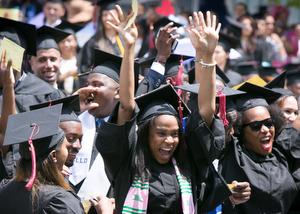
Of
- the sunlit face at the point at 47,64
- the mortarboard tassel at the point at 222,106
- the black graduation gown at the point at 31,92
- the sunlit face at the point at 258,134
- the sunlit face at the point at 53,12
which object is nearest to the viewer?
the mortarboard tassel at the point at 222,106

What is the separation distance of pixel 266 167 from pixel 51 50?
2391 mm

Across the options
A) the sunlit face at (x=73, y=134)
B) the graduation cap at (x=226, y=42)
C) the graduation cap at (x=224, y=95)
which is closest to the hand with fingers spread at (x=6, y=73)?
the sunlit face at (x=73, y=134)

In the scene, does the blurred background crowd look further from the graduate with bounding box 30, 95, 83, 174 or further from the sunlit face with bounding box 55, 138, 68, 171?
the sunlit face with bounding box 55, 138, 68, 171

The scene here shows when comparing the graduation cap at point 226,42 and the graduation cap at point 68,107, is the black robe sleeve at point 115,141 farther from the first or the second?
the graduation cap at point 226,42

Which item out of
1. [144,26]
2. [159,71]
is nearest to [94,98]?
[159,71]

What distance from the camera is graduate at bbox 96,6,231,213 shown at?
5672mm

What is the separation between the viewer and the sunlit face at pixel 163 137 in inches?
230

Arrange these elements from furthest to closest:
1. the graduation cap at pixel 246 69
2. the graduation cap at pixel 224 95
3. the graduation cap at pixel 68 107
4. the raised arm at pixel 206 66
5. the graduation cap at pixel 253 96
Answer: the graduation cap at pixel 246 69 < the graduation cap at pixel 253 96 < the graduation cap at pixel 68 107 < the graduation cap at pixel 224 95 < the raised arm at pixel 206 66

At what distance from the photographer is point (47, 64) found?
8.02 m

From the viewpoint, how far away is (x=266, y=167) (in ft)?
22.4

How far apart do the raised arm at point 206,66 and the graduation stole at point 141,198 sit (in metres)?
0.49

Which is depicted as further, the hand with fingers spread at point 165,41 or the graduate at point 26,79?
the graduate at point 26,79

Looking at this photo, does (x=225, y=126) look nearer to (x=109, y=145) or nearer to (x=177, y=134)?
(x=177, y=134)

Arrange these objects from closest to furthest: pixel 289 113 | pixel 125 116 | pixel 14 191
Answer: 1. pixel 14 191
2. pixel 125 116
3. pixel 289 113
